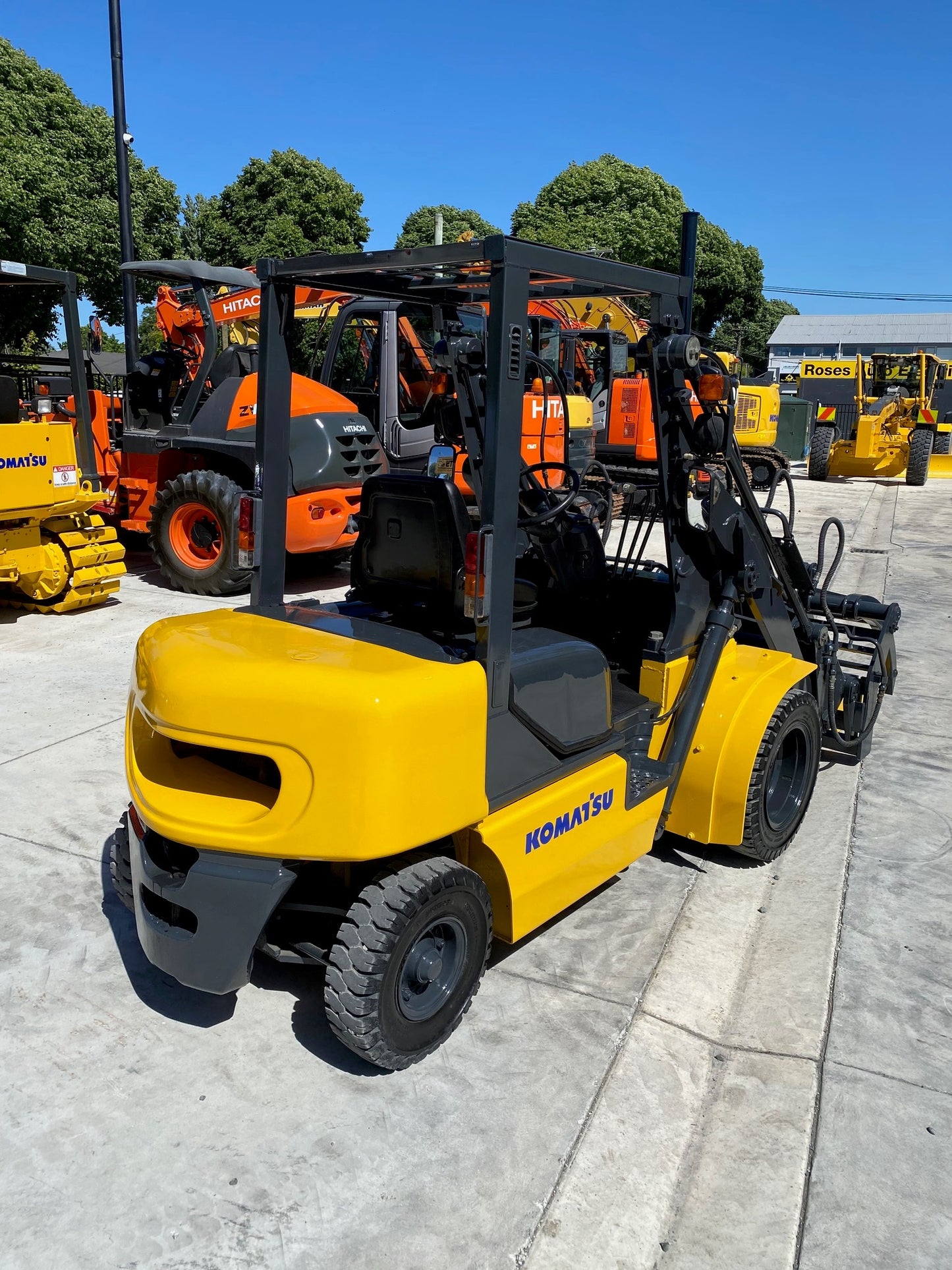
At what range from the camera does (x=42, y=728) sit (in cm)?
559

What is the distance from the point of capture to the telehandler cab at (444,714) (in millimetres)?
2725

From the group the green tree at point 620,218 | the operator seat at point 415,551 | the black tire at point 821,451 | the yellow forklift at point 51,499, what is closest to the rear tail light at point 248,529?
the operator seat at point 415,551

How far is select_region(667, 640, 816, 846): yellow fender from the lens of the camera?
13.1 ft

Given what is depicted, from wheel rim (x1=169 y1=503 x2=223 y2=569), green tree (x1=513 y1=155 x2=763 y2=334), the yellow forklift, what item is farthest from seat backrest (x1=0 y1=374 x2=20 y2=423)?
green tree (x1=513 y1=155 x2=763 y2=334)

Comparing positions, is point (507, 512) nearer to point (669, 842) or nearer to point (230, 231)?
point (669, 842)

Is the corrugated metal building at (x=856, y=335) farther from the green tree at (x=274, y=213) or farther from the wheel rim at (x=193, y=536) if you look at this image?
the wheel rim at (x=193, y=536)

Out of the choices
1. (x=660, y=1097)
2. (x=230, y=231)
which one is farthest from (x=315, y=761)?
(x=230, y=231)

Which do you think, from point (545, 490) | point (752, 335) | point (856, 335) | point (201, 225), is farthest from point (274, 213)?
point (856, 335)

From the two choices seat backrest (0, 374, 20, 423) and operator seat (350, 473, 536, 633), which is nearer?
operator seat (350, 473, 536, 633)

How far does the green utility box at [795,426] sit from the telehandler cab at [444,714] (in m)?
23.3

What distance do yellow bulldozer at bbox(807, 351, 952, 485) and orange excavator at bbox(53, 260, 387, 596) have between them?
14391 millimetres

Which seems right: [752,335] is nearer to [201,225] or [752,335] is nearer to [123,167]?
[201,225]

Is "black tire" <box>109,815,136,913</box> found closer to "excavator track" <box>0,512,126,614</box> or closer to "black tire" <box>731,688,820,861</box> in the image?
"black tire" <box>731,688,820,861</box>

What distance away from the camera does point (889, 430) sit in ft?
68.4
